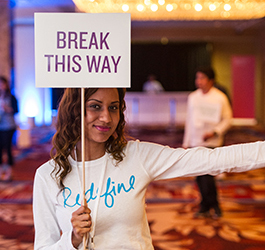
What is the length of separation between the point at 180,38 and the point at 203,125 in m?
11.4

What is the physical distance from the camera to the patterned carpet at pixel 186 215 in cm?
359

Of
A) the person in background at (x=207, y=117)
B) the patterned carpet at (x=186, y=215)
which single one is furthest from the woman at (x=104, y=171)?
the person in background at (x=207, y=117)

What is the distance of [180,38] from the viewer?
15375 mm

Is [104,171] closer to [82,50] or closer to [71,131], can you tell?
[71,131]

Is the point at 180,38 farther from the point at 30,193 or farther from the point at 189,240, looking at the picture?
the point at 189,240

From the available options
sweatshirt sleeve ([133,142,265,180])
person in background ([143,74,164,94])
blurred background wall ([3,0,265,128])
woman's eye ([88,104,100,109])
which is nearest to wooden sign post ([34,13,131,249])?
woman's eye ([88,104,100,109])

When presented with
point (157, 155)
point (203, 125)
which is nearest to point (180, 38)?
point (203, 125)

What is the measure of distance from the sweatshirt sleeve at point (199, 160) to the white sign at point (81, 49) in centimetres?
31

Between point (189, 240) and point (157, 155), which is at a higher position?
point (157, 155)

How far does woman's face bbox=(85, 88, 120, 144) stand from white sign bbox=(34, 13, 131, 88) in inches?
4.2

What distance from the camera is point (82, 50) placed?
4.44 ft

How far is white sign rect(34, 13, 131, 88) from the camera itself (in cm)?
134

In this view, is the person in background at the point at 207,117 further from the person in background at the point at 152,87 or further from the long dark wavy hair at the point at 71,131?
the person in background at the point at 152,87

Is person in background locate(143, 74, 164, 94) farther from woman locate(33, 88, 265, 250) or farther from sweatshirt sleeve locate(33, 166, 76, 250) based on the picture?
sweatshirt sleeve locate(33, 166, 76, 250)
